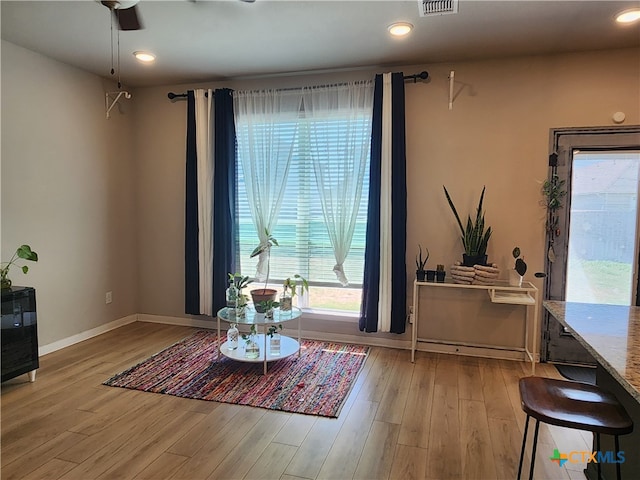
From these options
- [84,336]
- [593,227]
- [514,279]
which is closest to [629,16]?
[593,227]

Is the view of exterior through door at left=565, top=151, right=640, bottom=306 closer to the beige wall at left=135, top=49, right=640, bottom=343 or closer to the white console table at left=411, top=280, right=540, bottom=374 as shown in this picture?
the beige wall at left=135, top=49, right=640, bottom=343

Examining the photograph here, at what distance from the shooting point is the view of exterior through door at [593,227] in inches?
133

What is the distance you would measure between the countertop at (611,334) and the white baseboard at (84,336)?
13.3ft

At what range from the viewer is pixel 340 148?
394 cm

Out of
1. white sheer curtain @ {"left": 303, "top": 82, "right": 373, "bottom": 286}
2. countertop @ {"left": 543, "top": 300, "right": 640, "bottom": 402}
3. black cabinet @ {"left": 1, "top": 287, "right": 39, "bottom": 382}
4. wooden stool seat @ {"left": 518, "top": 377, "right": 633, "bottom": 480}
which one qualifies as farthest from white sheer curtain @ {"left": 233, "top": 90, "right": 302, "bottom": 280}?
wooden stool seat @ {"left": 518, "top": 377, "right": 633, "bottom": 480}

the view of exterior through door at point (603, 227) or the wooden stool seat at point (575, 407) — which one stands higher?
the view of exterior through door at point (603, 227)

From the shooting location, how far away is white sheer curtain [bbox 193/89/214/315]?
13.9 feet

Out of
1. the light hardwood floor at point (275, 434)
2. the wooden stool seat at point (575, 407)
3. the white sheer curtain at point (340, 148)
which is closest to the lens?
the wooden stool seat at point (575, 407)

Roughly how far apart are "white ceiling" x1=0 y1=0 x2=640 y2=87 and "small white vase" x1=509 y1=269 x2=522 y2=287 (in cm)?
188

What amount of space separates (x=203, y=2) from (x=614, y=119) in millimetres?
3316

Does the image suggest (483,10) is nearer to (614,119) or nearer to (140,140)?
(614,119)

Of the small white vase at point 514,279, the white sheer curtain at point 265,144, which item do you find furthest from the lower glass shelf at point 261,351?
the small white vase at point 514,279

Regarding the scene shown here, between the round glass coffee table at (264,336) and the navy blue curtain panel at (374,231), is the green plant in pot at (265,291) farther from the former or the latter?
the navy blue curtain panel at (374,231)

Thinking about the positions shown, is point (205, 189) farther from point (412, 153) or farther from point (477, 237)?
point (477, 237)
